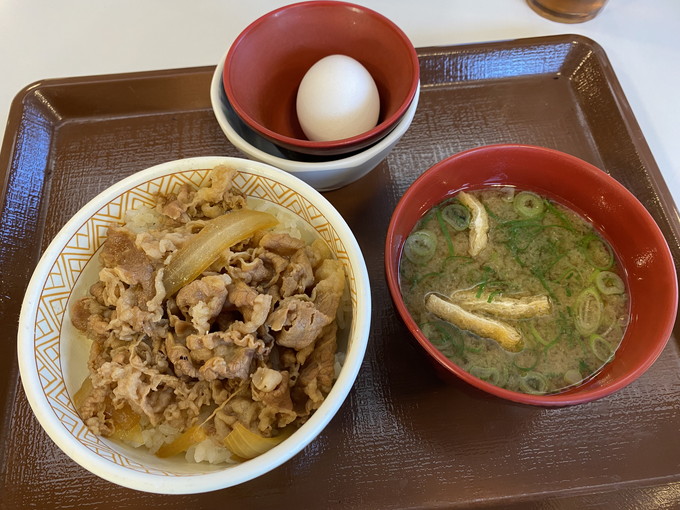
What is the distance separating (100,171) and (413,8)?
64.5 inches

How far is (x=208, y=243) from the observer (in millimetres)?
1179

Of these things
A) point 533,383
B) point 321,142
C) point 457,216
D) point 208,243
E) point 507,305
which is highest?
point 321,142

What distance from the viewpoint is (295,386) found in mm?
1131

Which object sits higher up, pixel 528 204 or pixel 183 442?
pixel 528 204

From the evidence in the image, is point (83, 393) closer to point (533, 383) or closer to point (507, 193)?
point (533, 383)

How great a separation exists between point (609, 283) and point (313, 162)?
3.12ft

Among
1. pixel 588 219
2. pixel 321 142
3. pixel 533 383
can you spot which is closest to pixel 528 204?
pixel 588 219

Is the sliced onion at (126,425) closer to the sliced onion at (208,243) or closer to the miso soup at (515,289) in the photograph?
the sliced onion at (208,243)

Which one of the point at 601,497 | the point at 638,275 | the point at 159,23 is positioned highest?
the point at 159,23

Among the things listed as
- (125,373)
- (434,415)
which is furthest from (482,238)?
(125,373)

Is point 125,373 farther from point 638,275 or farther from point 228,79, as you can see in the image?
point 638,275

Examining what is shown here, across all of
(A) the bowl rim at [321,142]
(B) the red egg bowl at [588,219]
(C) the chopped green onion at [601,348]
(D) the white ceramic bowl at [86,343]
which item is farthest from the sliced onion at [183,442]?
(C) the chopped green onion at [601,348]

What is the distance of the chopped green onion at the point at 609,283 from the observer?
1344 millimetres

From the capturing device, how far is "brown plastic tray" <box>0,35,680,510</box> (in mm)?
1232
